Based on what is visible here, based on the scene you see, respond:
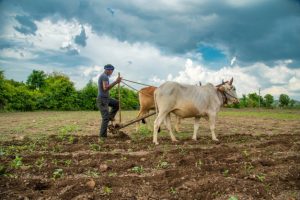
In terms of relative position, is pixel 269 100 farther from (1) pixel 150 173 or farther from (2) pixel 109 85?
(1) pixel 150 173

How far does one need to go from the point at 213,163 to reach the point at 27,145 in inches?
236

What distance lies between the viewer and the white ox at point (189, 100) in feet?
37.1

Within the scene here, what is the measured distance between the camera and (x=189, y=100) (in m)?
11.7

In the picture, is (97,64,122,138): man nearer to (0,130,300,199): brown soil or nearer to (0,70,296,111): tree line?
(0,130,300,199): brown soil

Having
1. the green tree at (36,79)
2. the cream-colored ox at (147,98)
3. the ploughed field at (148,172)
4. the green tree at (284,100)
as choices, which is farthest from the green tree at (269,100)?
the ploughed field at (148,172)

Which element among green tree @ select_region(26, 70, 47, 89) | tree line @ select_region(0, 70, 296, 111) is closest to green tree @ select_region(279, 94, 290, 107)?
tree line @ select_region(0, 70, 296, 111)

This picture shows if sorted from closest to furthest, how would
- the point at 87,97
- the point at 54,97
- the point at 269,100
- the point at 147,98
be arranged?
the point at 147,98 < the point at 54,97 < the point at 87,97 < the point at 269,100

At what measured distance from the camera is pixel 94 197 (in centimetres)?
541

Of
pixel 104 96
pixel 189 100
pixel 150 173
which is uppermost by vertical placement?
pixel 104 96

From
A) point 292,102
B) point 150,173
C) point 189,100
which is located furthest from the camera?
point 292,102

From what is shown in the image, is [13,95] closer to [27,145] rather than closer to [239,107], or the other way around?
[27,145]

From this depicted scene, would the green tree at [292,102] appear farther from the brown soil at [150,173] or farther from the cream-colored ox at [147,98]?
the brown soil at [150,173]

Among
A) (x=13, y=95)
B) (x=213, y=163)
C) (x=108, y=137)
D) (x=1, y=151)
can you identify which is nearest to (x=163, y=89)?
(x=108, y=137)

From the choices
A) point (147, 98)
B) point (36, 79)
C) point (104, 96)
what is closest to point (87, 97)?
point (36, 79)
